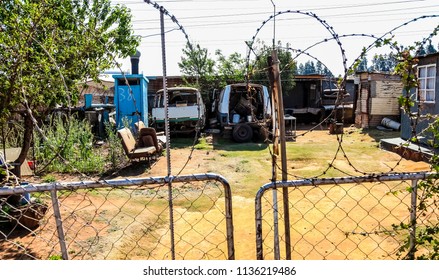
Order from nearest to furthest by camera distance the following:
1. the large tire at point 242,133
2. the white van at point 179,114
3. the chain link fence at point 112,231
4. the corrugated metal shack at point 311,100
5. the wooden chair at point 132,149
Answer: the chain link fence at point 112,231
the wooden chair at point 132,149
the large tire at point 242,133
the white van at point 179,114
the corrugated metal shack at point 311,100

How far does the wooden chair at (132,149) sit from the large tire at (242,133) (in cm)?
432

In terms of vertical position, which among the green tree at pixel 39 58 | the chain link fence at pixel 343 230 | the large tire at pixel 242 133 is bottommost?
the chain link fence at pixel 343 230

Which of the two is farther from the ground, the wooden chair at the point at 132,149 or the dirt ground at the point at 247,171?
the wooden chair at the point at 132,149

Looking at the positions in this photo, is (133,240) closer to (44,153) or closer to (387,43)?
(387,43)

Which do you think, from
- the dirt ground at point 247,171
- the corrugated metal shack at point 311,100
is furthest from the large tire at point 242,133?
the corrugated metal shack at point 311,100

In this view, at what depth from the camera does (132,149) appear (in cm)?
920

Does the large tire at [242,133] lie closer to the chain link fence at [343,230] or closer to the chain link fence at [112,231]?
the chain link fence at [343,230]

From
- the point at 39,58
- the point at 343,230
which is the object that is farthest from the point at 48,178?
the point at 343,230

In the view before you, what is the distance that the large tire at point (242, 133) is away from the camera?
43.3ft

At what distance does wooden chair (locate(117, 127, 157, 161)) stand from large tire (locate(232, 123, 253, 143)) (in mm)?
4321

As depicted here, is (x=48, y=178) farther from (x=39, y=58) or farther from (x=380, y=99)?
(x=380, y=99)

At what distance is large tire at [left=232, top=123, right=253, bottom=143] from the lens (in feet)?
43.3

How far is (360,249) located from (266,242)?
41.3 inches

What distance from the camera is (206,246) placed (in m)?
4.23
